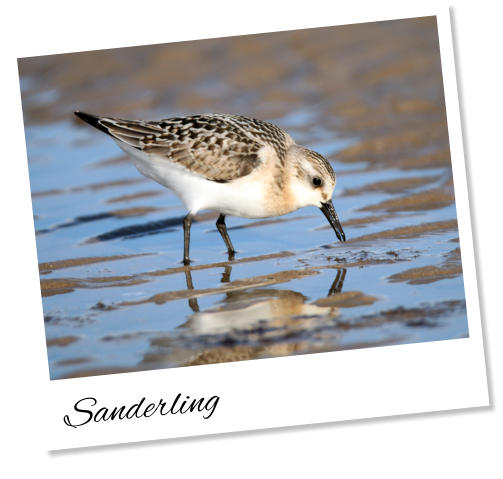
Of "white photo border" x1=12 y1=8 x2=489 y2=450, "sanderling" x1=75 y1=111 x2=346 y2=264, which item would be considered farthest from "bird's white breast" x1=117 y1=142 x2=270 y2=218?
"white photo border" x1=12 y1=8 x2=489 y2=450

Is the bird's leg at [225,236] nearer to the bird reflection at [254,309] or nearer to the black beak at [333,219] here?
the black beak at [333,219]

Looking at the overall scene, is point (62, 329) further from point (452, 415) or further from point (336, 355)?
point (452, 415)

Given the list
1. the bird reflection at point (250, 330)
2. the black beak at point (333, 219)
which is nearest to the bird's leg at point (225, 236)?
the black beak at point (333, 219)

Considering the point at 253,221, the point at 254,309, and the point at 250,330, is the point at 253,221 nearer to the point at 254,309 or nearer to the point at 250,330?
the point at 254,309

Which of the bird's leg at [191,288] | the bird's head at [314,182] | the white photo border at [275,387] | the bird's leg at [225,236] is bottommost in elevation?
the white photo border at [275,387]

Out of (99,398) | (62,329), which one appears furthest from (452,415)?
(62,329)

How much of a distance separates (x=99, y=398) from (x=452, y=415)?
2.44m

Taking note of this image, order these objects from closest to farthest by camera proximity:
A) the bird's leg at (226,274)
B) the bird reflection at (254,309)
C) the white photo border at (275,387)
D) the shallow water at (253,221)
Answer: the white photo border at (275,387)
the shallow water at (253,221)
the bird reflection at (254,309)
the bird's leg at (226,274)

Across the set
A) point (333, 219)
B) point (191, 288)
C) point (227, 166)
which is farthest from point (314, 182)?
point (191, 288)

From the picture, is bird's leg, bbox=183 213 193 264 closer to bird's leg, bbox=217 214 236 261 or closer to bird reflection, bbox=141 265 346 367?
bird's leg, bbox=217 214 236 261

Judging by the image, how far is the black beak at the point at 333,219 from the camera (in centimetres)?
823

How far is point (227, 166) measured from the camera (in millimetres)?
8062

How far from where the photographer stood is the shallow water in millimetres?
6430

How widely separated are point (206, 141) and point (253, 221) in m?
1.63
